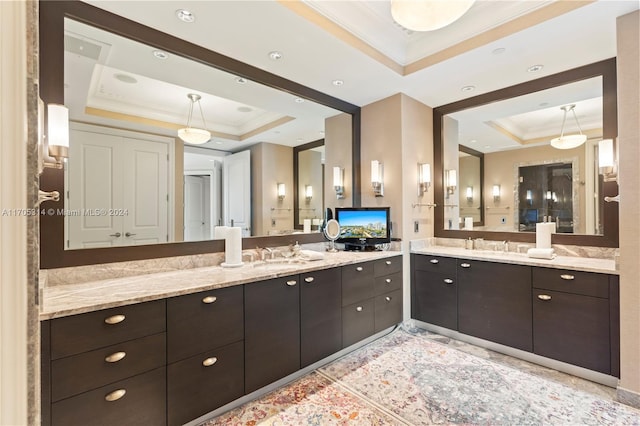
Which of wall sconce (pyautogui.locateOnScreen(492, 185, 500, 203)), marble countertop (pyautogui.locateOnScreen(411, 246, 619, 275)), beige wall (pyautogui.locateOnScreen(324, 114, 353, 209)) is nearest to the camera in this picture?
marble countertop (pyautogui.locateOnScreen(411, 246, 619, 275))

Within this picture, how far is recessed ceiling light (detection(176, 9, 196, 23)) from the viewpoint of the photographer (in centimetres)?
208

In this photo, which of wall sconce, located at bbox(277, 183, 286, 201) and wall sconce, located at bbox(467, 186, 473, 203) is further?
wall sconce, located at bbox(467, 186, 473, 203)

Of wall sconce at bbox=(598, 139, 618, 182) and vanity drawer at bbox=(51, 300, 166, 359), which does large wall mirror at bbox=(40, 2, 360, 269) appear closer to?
vanity drawer at bbox=(51, 300, 166, 359)

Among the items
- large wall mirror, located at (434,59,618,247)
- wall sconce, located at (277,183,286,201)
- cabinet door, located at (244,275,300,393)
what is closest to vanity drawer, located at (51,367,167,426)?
cabinet door, located at (244,275,300,393)

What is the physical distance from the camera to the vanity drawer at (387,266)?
123 inches

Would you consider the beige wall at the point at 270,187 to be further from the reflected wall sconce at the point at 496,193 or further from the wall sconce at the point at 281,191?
the reflected wall sconce at the point at 496,193

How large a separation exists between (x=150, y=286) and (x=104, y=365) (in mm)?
449

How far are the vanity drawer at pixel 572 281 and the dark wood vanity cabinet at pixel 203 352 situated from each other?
247 centimetres

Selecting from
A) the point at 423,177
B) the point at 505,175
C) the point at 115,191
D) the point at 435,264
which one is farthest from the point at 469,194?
the point at 115,191

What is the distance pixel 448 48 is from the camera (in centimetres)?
271

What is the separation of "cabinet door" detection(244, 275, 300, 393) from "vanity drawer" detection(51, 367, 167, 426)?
56 centimetres

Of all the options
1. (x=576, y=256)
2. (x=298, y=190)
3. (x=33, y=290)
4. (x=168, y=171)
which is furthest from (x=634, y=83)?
(x=168, y=171)

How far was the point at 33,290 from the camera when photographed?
0.46 m
